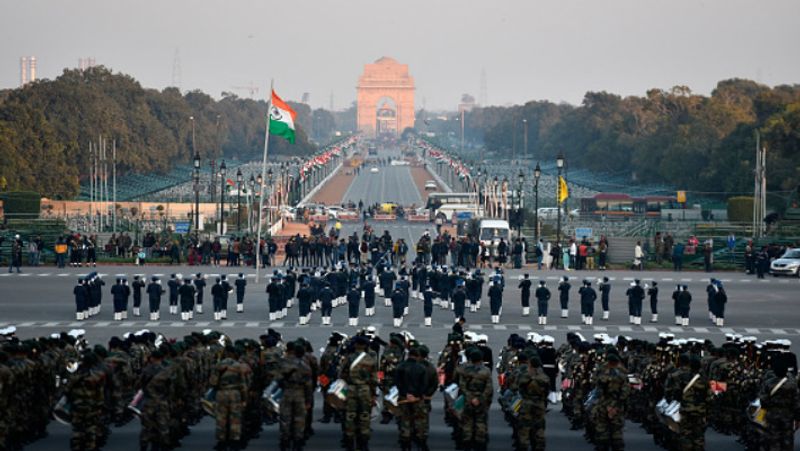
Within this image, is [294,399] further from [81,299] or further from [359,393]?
[81,299]

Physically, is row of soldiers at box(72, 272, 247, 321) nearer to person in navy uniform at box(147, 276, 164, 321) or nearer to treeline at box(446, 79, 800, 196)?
person in navy uniform at box(147, 276, 164, 321)

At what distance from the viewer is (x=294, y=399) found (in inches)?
730

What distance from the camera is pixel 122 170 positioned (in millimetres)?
111062

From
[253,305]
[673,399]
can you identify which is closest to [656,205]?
[253,305]

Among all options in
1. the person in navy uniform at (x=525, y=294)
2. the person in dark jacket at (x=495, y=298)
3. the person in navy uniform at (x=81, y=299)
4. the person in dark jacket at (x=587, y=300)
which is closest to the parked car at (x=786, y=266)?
the person in navy uniform at (x=525, y=294)

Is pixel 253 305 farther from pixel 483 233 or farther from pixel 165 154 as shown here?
pixel 165 154

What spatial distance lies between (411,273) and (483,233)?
16874mm

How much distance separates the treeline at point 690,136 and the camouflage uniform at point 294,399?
60.3m

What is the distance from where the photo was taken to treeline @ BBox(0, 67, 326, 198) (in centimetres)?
8450

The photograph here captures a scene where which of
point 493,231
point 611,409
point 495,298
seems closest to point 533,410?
point 611,409

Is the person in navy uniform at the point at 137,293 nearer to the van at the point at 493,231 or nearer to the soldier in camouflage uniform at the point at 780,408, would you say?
the soldier in camouflage uniform at the point at 780,408

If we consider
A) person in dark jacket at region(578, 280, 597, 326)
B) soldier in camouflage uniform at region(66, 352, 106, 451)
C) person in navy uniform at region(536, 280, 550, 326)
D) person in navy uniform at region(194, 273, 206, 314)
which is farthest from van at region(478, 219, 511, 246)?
soldier in camouflage uniform at region(66, 352, 106, 451)

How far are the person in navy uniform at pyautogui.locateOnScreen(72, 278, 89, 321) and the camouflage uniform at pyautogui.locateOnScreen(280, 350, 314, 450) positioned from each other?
56.8 feet

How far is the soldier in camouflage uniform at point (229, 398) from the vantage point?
59.3 feet
